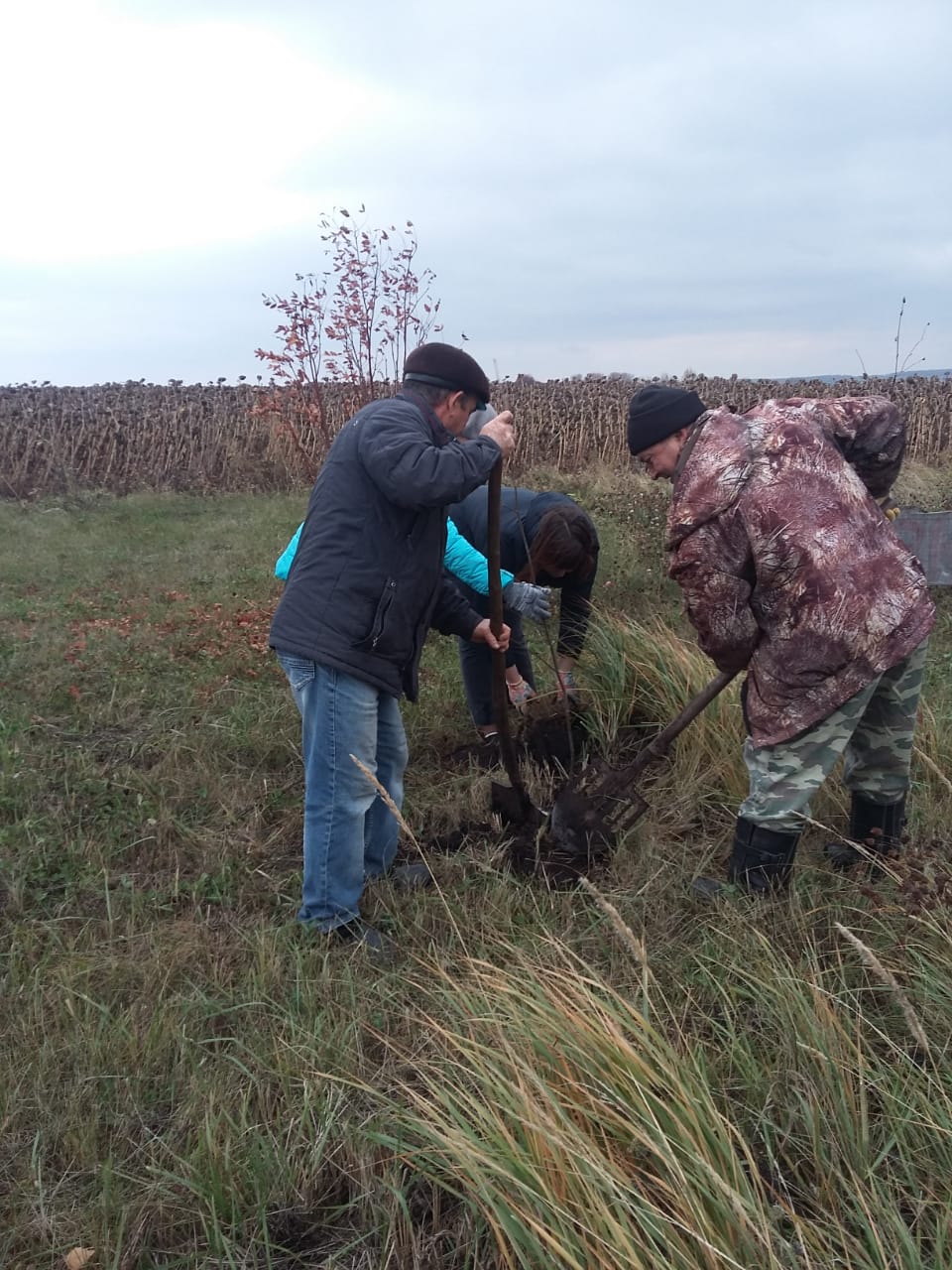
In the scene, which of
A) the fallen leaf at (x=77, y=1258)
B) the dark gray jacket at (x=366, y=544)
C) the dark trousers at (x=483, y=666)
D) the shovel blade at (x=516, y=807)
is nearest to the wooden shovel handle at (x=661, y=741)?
the shovel blade at (x=516, y=807)

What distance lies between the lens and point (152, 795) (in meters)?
4.20

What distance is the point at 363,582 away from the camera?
2854 mm

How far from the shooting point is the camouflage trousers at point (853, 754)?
2.86 metres

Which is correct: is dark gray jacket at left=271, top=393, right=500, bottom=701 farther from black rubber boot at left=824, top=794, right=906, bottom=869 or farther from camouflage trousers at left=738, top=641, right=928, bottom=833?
black rubber boot at left=824, top=794, right=906, bottom=869

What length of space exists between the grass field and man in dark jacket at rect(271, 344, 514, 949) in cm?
41

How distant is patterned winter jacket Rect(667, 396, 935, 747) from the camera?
8.84 ft

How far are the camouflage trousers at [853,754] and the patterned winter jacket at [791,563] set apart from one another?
90 mm

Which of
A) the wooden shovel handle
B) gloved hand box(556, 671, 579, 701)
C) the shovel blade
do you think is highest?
the wooden shovel handle

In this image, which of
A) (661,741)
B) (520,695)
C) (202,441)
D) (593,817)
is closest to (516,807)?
(593,817)

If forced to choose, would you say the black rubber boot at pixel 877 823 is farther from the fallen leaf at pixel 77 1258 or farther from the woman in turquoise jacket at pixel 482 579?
the fallen leaf at pixel 77 1258

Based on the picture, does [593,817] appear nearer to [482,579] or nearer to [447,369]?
[482,579]

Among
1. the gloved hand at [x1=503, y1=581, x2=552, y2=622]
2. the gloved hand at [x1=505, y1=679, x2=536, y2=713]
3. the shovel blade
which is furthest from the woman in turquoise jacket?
the shovel blade

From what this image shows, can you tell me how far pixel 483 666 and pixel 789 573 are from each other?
2087 mm

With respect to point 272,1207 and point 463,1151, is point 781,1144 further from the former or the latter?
point 272,1207
